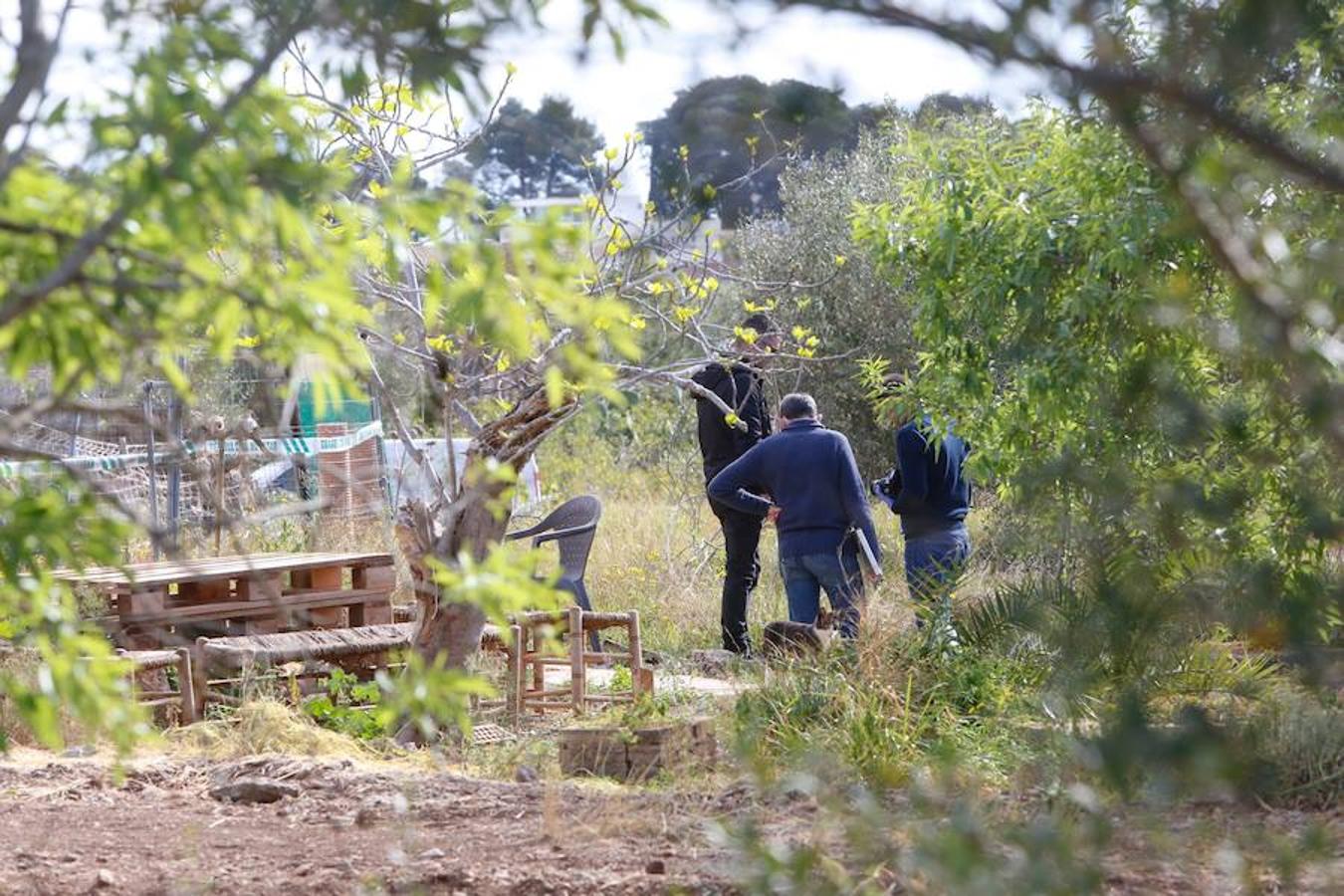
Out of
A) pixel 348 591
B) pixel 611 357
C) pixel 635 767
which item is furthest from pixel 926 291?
pixel 611 357

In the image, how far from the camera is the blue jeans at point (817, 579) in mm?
8992

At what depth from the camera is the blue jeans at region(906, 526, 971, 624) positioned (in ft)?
25.0

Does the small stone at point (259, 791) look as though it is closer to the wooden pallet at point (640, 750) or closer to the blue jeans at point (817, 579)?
the wooden pallet at point (640, 750)

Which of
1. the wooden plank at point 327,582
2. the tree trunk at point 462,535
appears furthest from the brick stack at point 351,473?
the tree trunk at point 462,535

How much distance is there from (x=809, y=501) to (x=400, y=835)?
4374 millimetres

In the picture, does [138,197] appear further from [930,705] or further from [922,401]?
[922,401]

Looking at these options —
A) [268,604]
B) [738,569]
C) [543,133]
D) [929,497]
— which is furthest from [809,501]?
[543,133]

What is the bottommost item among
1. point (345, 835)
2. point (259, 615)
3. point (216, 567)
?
point (345, 835)

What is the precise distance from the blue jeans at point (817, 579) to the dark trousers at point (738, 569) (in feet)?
1.74

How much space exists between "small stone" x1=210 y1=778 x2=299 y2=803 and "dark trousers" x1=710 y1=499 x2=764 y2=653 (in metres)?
4.27

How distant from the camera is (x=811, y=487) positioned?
9.07m

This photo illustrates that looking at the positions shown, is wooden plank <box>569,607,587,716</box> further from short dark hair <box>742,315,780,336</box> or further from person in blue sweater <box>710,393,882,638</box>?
short dark hair <box>742,315,780,336</box>

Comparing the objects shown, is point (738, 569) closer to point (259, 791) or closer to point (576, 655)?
point (576, 655)

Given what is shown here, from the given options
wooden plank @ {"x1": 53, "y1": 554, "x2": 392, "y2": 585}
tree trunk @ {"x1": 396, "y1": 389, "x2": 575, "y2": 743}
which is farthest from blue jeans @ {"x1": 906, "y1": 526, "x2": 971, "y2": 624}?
wooden plank @ {"x1": 53, "y1": 554, "x2": 392, "y2": 585}
